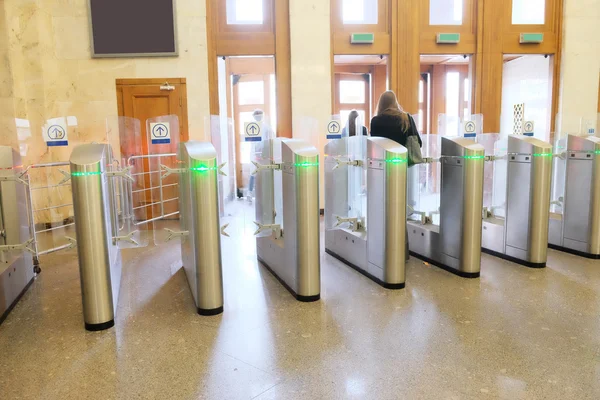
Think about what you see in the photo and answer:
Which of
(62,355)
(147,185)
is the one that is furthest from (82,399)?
(147,185)

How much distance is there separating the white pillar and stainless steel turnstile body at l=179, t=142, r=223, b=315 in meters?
3.44

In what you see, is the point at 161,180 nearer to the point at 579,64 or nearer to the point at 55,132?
the point at 55,132

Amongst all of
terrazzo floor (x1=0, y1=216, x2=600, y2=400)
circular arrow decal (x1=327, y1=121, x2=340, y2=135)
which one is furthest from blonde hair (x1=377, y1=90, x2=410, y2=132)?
terrazzo floor (x1=0, y1=216, x2=600, y2=400)

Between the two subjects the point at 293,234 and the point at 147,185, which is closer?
the point at 293,234

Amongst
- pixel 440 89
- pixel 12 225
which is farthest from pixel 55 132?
pixel 440 89

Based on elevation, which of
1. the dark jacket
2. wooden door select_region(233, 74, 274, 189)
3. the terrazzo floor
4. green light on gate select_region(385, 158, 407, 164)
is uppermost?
wooden door select_region(233, 74, 274, 189)

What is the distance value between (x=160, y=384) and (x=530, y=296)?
2298 millimetres

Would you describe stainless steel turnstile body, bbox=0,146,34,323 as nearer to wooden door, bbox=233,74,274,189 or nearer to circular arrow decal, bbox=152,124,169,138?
circular arrow decal, bbox=152,124,169,138

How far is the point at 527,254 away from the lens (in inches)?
142

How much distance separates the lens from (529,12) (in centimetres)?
647

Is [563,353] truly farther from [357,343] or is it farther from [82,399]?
[82,399]

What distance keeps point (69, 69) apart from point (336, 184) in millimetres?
3920

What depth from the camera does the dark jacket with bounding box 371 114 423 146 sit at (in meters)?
3.59

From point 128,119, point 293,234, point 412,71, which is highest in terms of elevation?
point 412,71
